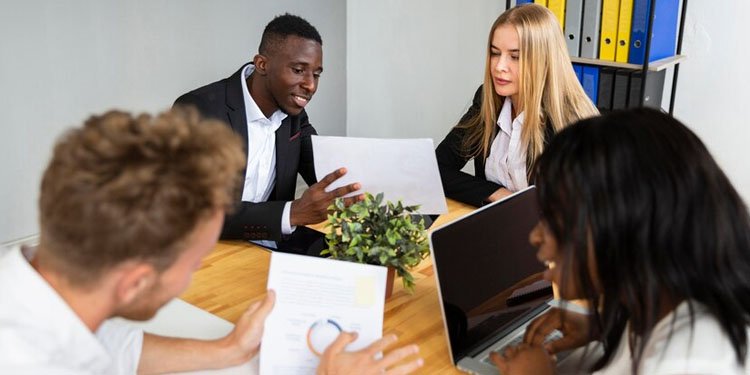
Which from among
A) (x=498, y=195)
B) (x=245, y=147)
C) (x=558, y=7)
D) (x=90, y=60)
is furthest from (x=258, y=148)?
(x=558, y=7)

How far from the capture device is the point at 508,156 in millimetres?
2205

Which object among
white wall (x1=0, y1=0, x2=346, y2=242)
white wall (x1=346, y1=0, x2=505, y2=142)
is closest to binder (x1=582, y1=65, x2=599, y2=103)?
white wall (x1=346, y1=0, x2=505, y2=142)

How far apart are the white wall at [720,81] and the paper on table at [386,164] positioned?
1.89 metres

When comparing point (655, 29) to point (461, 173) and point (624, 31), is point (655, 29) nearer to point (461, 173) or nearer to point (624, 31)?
point (624, 31)

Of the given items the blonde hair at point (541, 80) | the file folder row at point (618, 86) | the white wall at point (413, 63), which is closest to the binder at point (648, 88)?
the file folder row at point (618, 86)

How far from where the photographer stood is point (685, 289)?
96cm

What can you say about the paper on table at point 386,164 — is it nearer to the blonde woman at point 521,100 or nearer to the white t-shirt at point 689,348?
the blonde woman at point 521,100

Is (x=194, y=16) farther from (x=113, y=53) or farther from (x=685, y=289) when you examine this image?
(x=685, y=289)

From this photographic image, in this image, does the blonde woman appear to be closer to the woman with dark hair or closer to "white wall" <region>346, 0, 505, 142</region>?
the woman with dark hair

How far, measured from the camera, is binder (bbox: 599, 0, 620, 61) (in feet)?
9.38

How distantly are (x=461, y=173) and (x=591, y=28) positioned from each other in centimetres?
116

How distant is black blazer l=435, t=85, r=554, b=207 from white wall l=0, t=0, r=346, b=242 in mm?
1530

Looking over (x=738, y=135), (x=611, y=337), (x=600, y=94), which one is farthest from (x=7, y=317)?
(x=738, y=135)

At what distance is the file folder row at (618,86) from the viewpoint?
2.91 m
